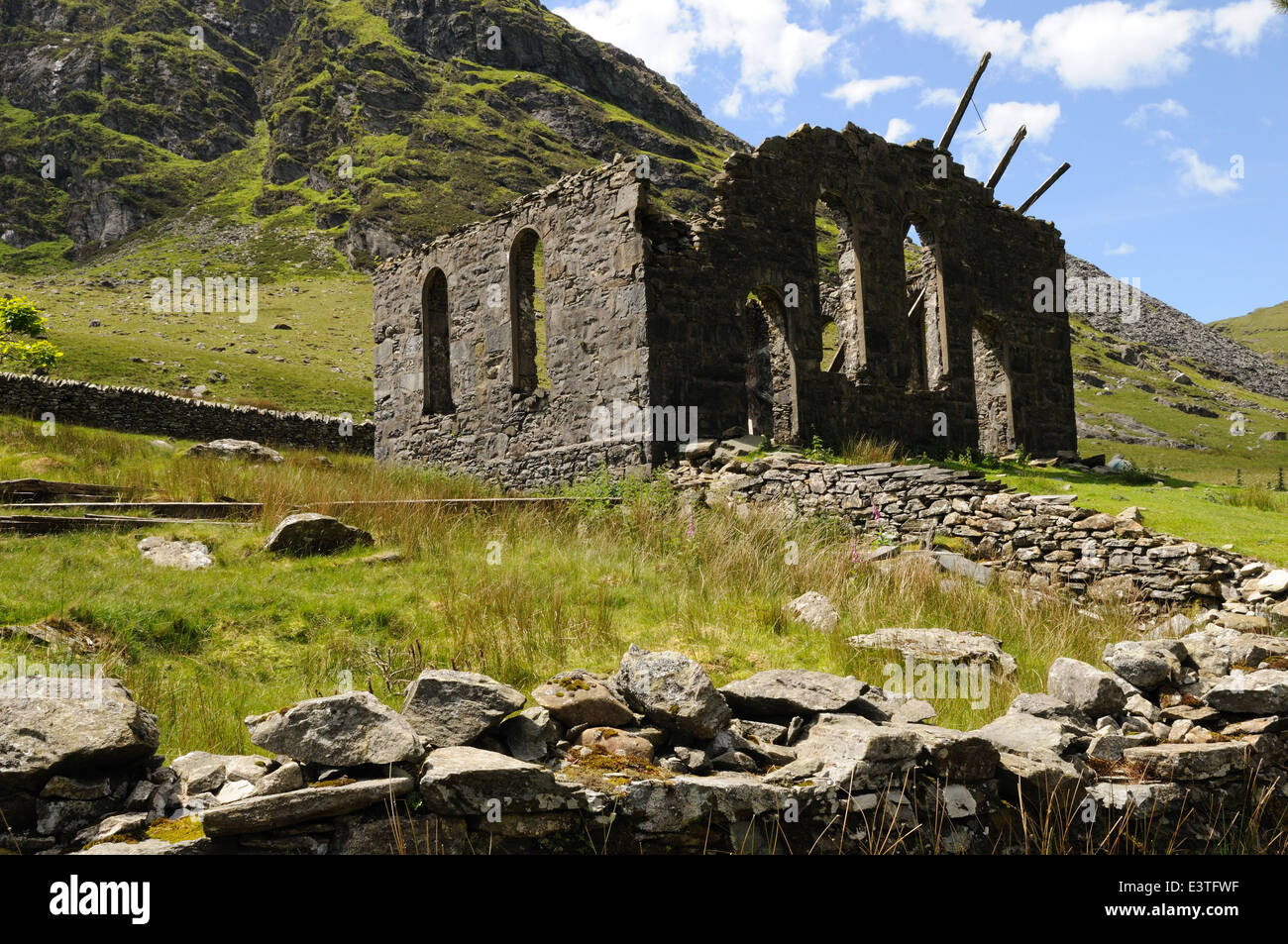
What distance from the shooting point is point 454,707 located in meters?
4.17

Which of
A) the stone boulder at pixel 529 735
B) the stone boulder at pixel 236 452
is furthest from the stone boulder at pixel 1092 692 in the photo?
the stone boulder at pixel 236 452

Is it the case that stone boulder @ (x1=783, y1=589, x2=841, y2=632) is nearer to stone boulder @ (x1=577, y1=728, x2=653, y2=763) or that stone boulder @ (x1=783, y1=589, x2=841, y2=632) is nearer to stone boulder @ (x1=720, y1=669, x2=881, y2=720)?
stone boulder @ (x1=720, y1=669, x2=881, y2=720)

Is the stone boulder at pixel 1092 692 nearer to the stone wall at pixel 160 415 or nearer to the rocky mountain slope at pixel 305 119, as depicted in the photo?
the stone wall at pixel 160 415

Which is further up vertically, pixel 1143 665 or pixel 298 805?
pixel 298 805

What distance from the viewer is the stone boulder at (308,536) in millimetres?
8453

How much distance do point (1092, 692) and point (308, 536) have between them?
6.94 metres

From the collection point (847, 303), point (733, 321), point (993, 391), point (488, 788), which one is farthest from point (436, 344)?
point (488, 788)

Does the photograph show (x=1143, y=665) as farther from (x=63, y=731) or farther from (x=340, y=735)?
(x=63, y=731)

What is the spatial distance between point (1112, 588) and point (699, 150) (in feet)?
346

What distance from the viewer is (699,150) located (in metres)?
106

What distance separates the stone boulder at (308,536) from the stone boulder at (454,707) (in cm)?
478

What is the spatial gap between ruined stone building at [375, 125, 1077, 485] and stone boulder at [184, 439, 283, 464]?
3465 mm

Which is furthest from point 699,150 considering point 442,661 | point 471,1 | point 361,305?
point 442,661

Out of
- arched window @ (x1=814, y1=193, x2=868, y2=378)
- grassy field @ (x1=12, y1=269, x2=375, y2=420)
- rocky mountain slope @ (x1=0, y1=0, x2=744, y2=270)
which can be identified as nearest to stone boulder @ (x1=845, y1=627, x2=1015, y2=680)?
arched window @ (x1=814, y1=193, x2=868, y2=378)
